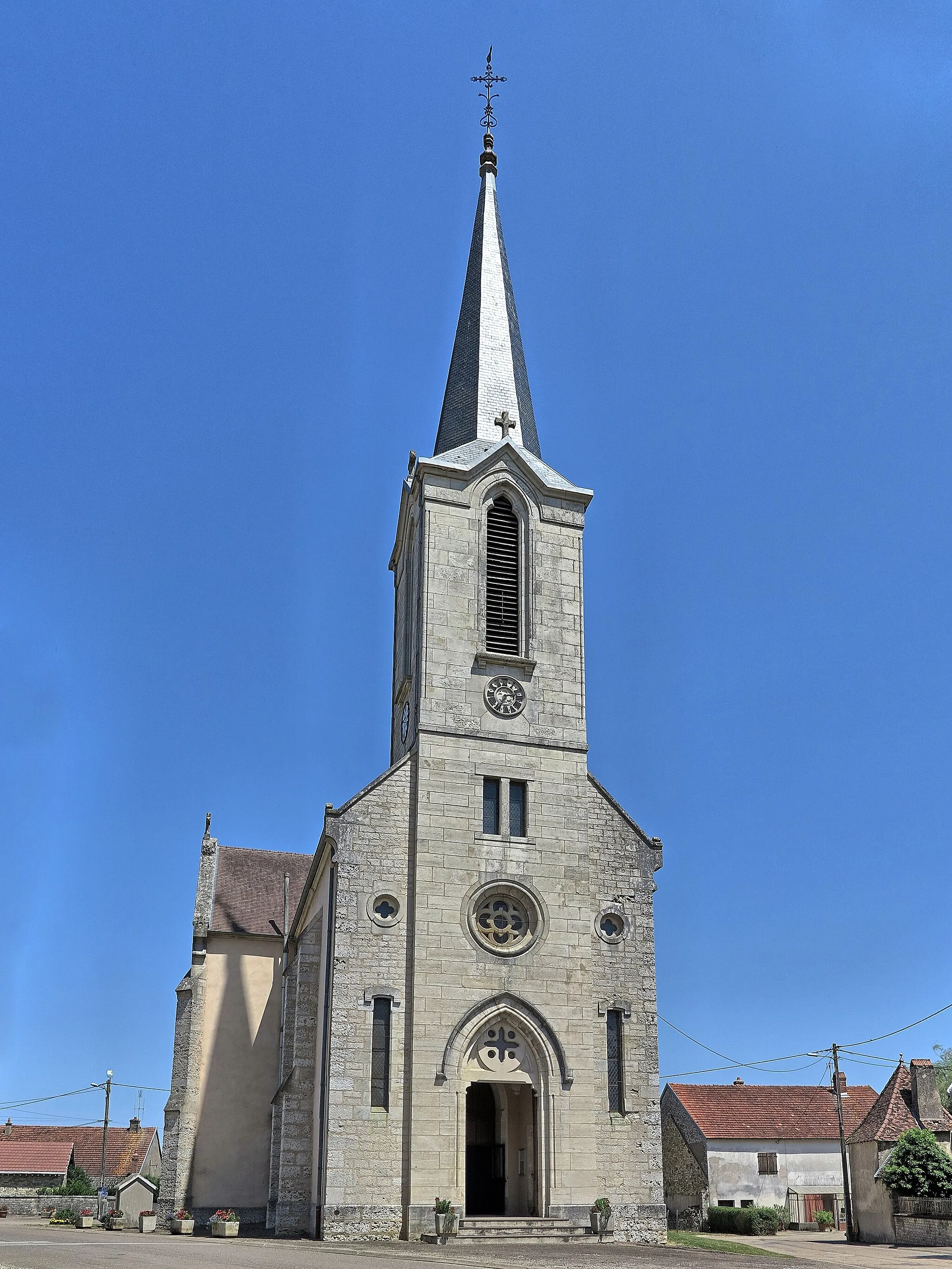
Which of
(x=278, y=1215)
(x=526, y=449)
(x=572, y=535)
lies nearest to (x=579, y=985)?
(x=278, y=1215)

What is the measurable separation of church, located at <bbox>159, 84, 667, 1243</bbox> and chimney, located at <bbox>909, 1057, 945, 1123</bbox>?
21.2 metres

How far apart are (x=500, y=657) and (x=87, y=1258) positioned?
1783 centimetres

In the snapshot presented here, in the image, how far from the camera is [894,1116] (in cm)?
4391

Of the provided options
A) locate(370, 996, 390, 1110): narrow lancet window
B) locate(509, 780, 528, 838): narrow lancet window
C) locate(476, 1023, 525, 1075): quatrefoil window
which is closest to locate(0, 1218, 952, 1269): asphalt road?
locate(370, 996, 390, 1110): narrow lancet window

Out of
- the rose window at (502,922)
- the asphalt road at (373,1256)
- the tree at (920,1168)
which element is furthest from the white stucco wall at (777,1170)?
the rose window at (502,922)

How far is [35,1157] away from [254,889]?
28.6 m

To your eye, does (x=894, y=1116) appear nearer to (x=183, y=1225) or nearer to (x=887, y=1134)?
(x=887, y=1134)

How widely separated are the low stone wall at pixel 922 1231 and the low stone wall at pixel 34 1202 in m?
37.9

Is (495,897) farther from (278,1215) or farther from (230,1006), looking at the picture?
(230,1006)

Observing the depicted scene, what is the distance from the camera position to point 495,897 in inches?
1200

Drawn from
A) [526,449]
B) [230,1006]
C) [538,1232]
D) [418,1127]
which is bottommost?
[538,1232]

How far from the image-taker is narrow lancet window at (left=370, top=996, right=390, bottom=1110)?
2761 centimetres

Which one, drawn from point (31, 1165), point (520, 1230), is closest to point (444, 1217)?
point (520, 1230)

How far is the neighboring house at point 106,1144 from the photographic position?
65.9 m
